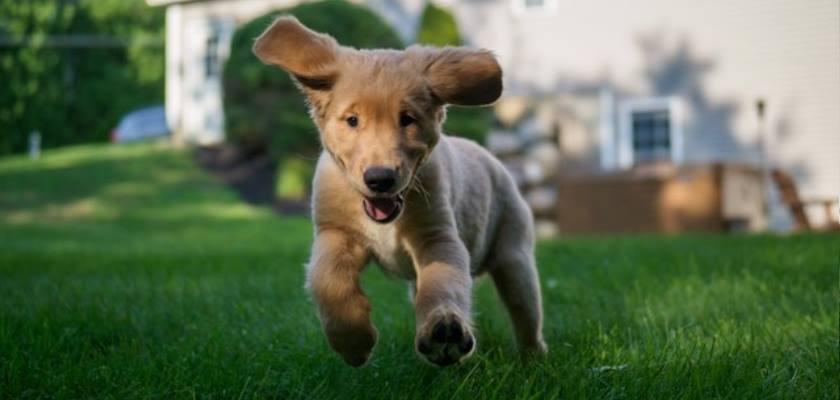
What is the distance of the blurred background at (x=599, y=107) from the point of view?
15.8 metres

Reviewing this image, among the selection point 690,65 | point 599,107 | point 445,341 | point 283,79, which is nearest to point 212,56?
point 283,79

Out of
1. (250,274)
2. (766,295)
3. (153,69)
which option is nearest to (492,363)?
(766,295)

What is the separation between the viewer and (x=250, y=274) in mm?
8188

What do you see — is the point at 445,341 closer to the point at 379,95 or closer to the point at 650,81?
the point at 379,95

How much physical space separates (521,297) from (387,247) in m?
0.84

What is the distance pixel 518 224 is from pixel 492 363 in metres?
0.89

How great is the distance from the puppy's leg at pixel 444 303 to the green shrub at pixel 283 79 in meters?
17.3

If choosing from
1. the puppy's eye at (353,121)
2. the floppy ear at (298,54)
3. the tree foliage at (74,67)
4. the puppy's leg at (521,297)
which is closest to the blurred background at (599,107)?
the puppy's leg at (521,297)

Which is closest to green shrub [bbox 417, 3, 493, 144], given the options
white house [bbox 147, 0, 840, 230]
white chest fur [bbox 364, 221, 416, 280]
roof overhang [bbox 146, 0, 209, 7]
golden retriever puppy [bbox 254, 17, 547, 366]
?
white house [bbox 147, 0, 840, 230]

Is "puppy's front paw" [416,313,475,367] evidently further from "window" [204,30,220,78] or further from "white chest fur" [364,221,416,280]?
"window" [204,30,220,78]

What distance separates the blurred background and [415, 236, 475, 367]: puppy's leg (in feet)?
23.5

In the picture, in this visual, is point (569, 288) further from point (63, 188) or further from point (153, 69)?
point (153, 69)

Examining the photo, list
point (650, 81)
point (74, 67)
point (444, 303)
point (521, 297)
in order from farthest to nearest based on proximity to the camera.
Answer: point (74, 67), point (650, 81), point (521, 297), point (444, 303)

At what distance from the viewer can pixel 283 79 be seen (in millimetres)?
21719
